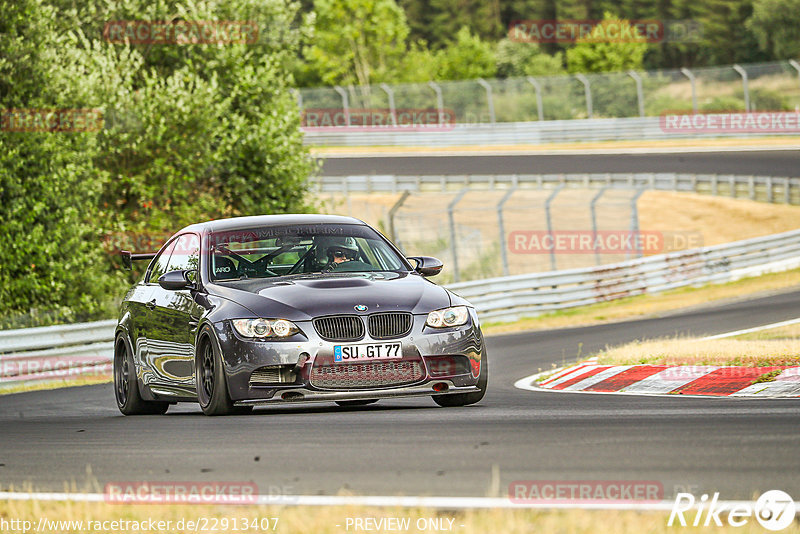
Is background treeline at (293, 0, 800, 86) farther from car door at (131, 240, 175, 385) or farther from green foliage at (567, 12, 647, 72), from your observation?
car door at (131, 240, 175, 385)

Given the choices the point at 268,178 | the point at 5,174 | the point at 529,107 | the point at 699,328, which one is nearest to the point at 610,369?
the point at 699,328

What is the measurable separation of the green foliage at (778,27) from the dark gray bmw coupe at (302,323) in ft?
275

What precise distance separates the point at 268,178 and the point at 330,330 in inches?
843

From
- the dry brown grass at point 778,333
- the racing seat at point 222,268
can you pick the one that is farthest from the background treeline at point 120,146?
the racing seat at point 222,268

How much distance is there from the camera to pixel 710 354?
39.6 ft

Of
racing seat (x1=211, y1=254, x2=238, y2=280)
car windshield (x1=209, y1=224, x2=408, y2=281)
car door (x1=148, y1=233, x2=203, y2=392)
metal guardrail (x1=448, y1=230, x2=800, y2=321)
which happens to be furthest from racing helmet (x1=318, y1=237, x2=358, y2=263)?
metal guardrail (x1=448, y1=230, x2=800, y2=321)

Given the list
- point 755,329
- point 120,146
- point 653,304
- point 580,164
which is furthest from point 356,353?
point 580,164

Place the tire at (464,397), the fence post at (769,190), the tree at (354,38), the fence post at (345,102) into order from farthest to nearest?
the tree at (354,38)
the fence post at (345,102)
the fence post at (769,190)
the tire at (464,397)

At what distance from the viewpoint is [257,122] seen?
98.5 ft

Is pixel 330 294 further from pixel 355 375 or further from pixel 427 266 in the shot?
pixel 427 266

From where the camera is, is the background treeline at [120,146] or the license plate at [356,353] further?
the background treeline at [120,146]

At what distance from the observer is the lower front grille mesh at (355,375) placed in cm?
A: 850

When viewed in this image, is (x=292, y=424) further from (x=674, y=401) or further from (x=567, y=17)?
(x=567, y=17)

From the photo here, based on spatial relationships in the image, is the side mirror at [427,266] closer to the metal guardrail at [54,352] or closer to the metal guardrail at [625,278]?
the metal guardrail at [54,352]
